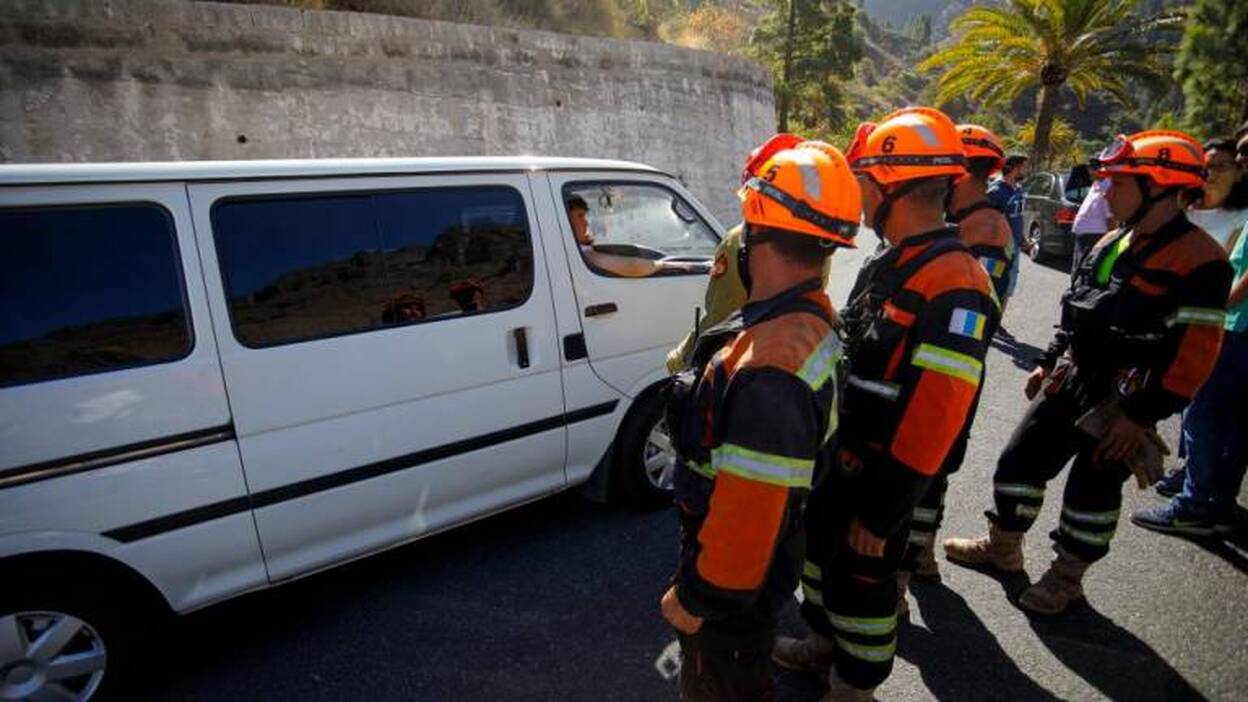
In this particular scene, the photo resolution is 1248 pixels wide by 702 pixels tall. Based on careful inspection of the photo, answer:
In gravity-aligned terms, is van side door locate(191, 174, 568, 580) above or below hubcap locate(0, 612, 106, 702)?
above

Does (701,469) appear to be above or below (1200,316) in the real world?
below

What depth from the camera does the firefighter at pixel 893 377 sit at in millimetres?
1866

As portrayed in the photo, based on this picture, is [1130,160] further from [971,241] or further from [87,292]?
[87,292]

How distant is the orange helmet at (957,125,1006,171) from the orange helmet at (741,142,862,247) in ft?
6.67

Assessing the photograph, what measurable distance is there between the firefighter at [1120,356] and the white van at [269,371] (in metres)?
1.88

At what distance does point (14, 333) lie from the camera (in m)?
2.05

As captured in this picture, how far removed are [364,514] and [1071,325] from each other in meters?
3.09

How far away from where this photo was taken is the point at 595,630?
9.00 ft

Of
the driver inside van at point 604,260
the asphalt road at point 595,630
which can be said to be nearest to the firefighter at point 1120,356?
the asphalt road at point 595,630

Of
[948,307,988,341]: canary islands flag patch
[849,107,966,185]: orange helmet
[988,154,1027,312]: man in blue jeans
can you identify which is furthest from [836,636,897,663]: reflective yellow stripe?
[988,154,1027,312]: man in blue jeans

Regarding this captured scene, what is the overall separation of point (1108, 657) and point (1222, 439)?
1.55 m

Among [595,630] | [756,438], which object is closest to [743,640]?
[756,438]

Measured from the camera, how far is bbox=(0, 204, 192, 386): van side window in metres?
2.06

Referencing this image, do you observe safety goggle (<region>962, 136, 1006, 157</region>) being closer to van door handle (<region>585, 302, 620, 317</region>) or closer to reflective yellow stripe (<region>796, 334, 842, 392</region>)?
van door handle (<region>585, 302, 620, 317</region>)
